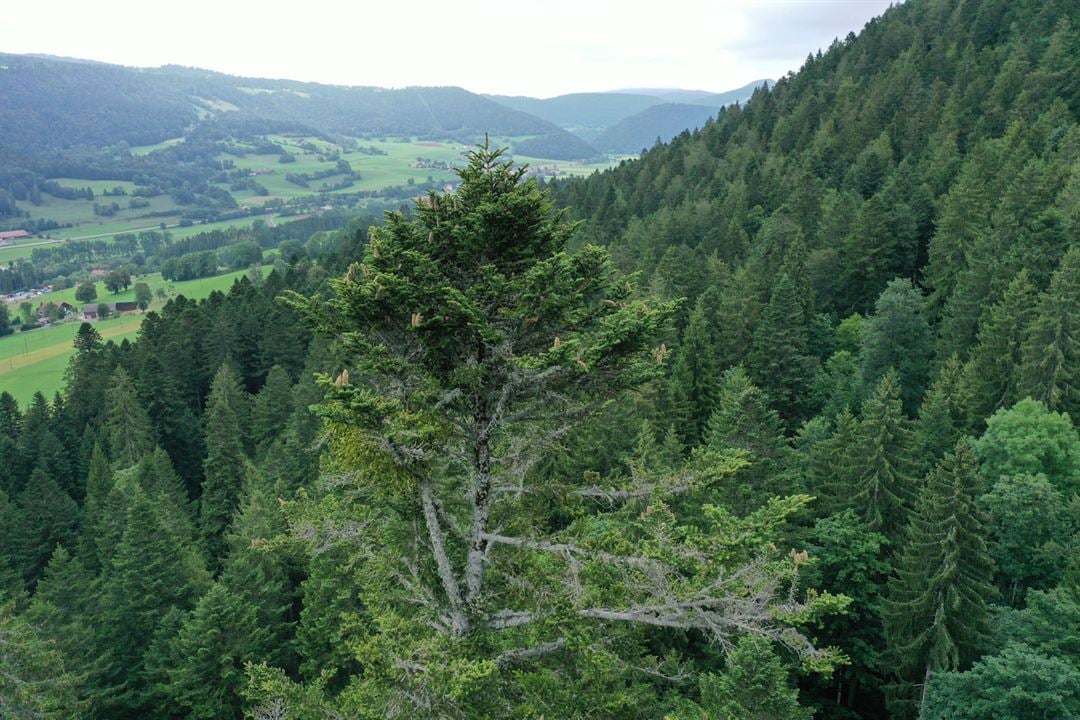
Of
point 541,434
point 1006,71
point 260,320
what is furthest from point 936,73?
point 541,434

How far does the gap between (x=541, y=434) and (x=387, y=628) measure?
4103mm

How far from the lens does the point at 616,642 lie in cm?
1286

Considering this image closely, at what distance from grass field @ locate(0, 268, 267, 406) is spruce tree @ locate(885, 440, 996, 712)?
104628mm

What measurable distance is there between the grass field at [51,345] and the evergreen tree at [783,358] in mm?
94192

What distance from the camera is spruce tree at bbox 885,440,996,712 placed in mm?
21953

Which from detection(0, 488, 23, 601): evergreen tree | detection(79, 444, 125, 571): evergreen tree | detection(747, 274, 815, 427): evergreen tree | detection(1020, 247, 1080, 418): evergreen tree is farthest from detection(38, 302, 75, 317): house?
detection(1020, 247, 1080, 418): evergreen tree

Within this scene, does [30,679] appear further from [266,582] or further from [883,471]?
[883,471]

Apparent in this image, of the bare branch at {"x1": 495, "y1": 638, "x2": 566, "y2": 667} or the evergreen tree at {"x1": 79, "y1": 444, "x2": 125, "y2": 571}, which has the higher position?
the bare branch at {"x1": 495, "y1": 638, "x2": 566, "y2": 667}

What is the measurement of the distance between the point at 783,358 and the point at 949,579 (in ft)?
76.3

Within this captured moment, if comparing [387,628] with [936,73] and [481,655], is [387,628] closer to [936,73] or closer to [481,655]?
[481,655]

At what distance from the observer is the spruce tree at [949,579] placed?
2195 cm

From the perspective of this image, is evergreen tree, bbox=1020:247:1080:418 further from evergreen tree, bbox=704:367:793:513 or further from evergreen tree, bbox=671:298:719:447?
evergreen tree, bbox=671:298:719:447

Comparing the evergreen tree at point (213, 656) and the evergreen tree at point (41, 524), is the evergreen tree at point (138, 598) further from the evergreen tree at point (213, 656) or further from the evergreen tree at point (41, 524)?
the evergreen tree at point (41, 524)

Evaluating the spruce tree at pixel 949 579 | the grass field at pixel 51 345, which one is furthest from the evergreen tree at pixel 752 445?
the grass field at pixel 51 345
